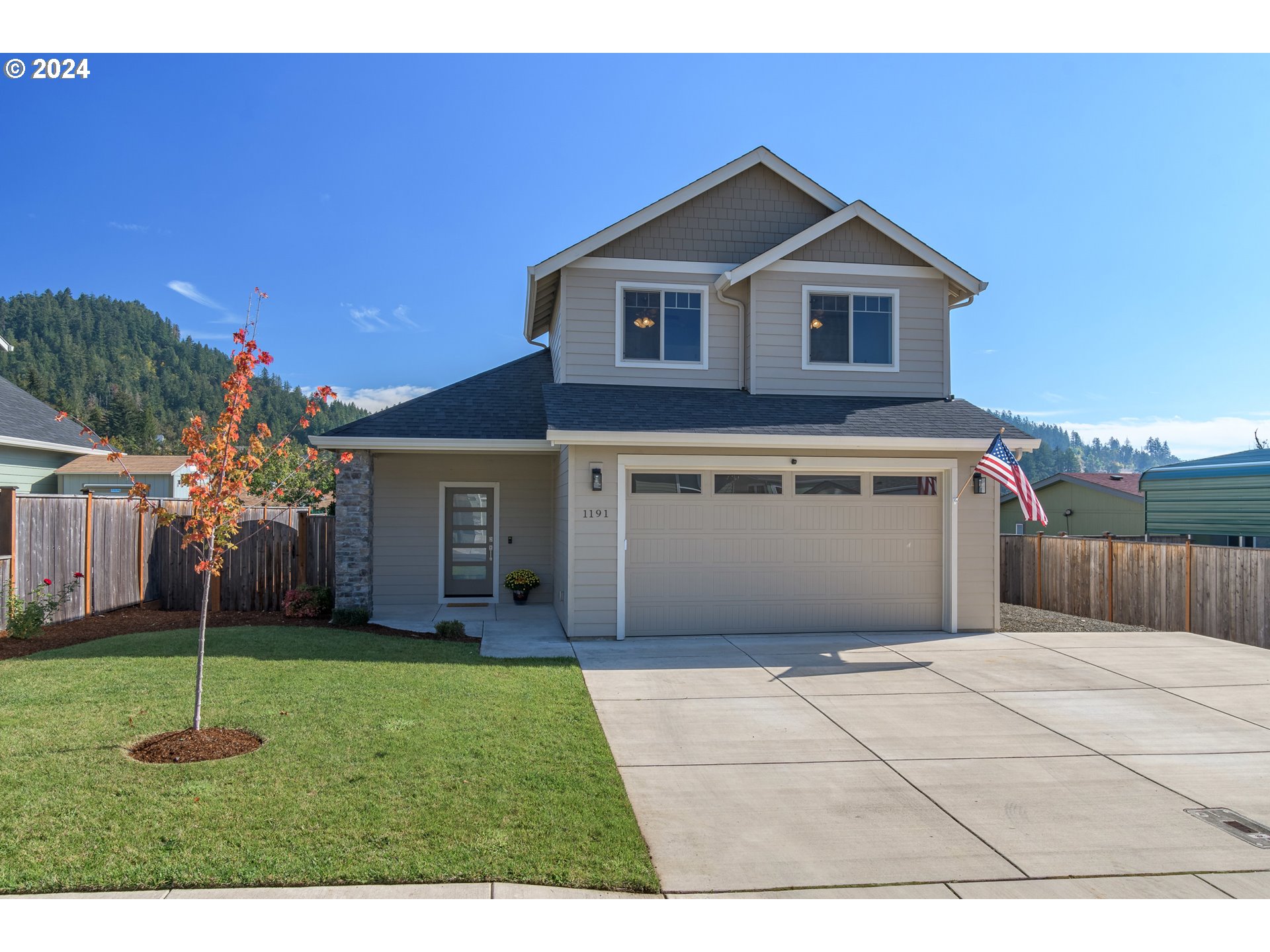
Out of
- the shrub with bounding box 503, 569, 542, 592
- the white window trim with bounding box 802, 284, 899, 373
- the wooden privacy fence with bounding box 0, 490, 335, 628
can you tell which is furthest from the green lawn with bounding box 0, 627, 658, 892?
the white window trim with bounding box 802, 284, 899, 373

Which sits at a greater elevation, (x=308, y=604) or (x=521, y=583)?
(x=521, y=583)

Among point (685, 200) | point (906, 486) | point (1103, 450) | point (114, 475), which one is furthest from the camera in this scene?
point (1103, 450)

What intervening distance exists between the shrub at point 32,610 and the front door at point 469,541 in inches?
221

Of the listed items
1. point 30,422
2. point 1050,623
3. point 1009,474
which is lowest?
point 1050,623

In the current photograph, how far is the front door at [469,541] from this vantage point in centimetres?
1382

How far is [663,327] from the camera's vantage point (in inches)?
491

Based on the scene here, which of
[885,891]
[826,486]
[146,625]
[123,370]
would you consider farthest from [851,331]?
[123,370]

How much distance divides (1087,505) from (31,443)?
104ft

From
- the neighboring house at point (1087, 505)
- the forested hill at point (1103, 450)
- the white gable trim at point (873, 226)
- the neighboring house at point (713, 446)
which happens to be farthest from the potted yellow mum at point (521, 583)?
the forested hill at point (1103, 450)

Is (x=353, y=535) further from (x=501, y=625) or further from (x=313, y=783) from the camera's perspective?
(x=313, y=783)

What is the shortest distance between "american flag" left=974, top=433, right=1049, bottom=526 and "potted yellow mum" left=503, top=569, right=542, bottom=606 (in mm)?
→ 7420

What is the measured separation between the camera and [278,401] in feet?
261

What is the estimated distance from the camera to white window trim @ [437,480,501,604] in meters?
13.7

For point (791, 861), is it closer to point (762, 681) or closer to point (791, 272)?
point (762, 681)
